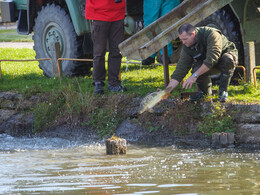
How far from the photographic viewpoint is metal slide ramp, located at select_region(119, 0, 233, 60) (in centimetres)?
763

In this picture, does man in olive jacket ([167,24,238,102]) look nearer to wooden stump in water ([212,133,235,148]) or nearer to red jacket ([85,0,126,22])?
wooden stump in water ([212,133,235,148])

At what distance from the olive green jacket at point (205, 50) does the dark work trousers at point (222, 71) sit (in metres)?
0.08

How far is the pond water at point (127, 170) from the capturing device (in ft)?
17.4

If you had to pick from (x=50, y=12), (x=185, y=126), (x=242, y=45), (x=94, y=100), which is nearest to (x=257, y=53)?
(x=242, y=45)

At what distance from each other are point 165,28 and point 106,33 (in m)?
0.97

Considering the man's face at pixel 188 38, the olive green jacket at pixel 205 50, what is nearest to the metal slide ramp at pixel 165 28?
the olive green jacket at pixel 205 50

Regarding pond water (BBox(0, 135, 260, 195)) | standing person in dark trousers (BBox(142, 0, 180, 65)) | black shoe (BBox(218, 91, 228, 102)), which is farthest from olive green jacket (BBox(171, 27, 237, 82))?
standing person in dark trousers (BBox(142, 0, 180, 65))

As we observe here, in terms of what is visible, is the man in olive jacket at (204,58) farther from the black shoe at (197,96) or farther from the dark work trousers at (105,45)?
the dark work trousers at (105,45)

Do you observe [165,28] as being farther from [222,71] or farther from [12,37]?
[12,37]

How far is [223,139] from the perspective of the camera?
7.16 m

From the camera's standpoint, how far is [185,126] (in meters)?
7.71

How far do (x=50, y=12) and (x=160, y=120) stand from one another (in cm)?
368

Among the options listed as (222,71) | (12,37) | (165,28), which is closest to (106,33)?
(165,28)

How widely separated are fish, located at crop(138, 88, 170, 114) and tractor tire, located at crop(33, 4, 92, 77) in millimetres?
2613
